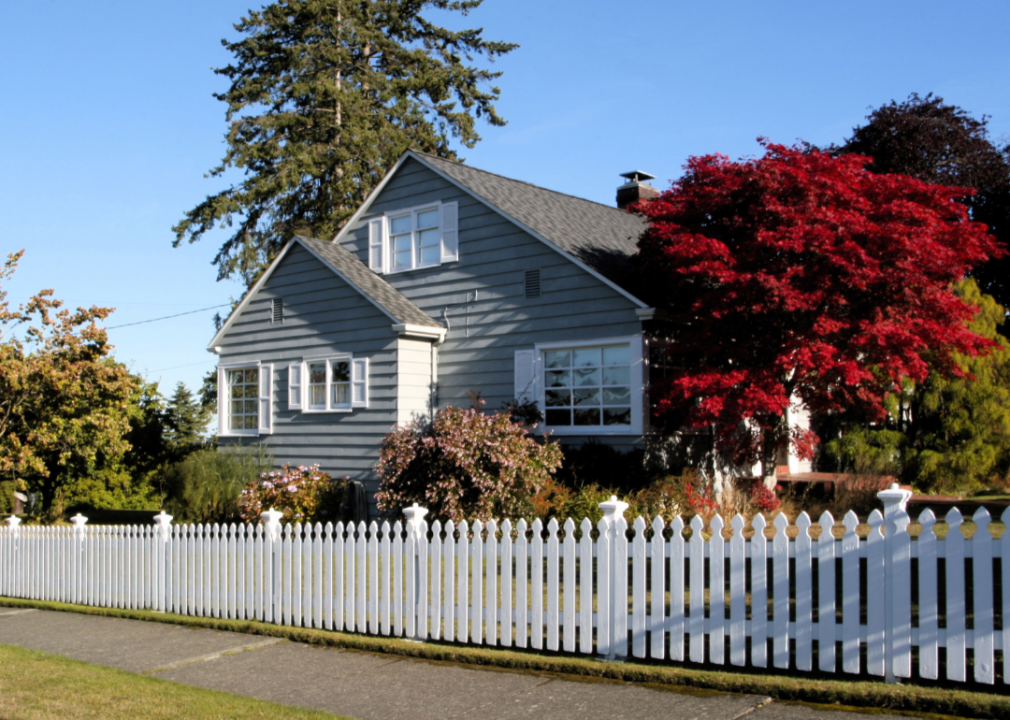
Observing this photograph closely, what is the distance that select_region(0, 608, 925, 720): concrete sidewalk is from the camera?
5598mm

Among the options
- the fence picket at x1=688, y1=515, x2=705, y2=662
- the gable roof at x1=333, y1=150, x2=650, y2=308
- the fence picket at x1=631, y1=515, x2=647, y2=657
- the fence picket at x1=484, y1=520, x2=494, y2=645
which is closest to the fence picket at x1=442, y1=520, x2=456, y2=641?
the fence picket at x1=484, y1=520, x2=494, y2=645

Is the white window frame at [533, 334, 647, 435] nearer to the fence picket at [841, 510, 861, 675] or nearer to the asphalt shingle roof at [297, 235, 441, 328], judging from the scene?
the asphalt shingle roof at [297, 235, 441, 328]

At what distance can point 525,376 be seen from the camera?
50.7ft

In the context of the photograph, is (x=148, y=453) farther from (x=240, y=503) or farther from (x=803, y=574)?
(x=803, y=574)

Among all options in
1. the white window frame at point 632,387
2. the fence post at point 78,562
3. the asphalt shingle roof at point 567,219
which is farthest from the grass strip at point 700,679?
the asphalt shingle roof at point 567,219

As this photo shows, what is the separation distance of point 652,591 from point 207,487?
11305mm

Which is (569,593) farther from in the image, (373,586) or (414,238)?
(414,238)

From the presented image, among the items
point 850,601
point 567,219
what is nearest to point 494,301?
point 567,219

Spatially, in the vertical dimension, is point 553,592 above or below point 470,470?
below

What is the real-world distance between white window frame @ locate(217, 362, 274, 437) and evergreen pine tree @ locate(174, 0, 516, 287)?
12.0 m

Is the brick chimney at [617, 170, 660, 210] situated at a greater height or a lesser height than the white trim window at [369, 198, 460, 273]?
greater

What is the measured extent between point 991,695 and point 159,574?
27.1 feet

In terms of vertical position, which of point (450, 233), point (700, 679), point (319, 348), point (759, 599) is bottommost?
point (700, 679)

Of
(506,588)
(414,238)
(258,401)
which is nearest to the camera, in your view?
(506,588)
